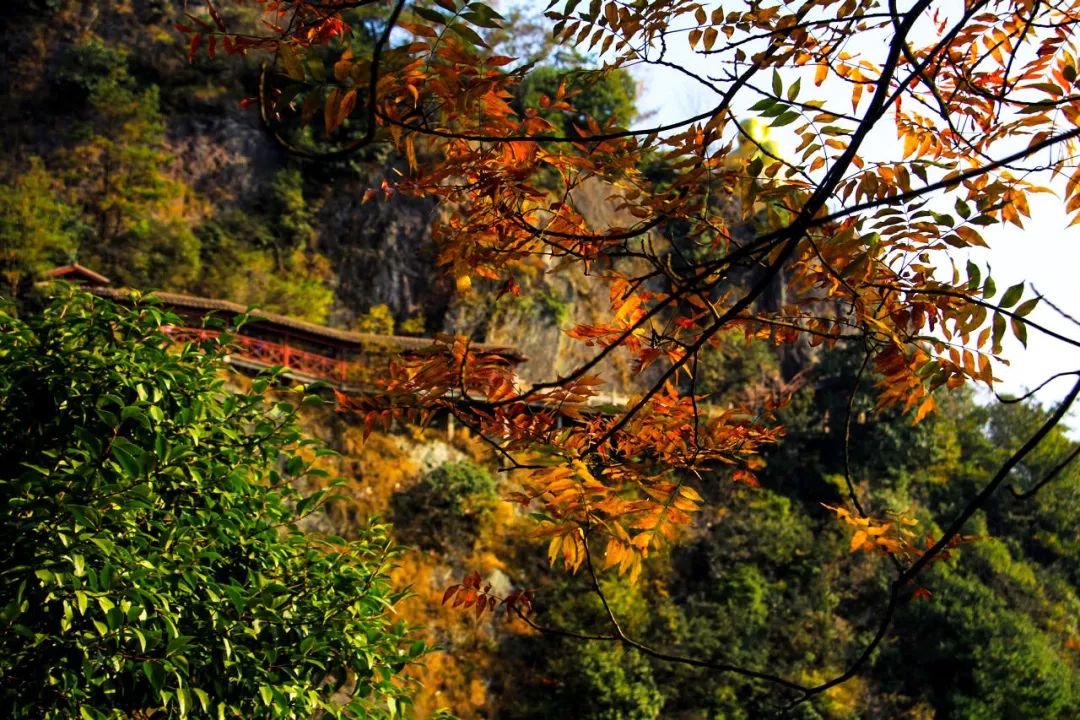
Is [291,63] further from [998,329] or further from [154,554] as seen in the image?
[154,554]

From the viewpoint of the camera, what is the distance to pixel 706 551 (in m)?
15.0

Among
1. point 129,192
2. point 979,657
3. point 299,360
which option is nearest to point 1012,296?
point 979,657

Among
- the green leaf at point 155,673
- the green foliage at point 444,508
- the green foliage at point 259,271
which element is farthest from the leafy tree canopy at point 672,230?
the green foliage at point 259,271

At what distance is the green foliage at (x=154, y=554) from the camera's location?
9.37ft

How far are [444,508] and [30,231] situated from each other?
24.5ft

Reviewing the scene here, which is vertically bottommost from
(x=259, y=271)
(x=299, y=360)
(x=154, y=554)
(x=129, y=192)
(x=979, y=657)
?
(x=979, y=657)

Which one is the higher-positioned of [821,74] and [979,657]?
[821,74]

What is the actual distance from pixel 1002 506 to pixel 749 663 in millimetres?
9036

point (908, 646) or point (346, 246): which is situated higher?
point (346, 246)

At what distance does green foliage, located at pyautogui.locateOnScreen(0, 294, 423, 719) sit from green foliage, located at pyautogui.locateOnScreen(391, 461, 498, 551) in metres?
9.42

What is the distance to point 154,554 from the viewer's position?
121 inches

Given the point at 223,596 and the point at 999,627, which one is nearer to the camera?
the point at 223,596

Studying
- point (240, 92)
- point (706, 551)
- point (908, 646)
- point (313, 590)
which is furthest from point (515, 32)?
point (313, 590)

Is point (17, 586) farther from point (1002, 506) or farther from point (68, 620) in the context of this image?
point (1002, 506)
